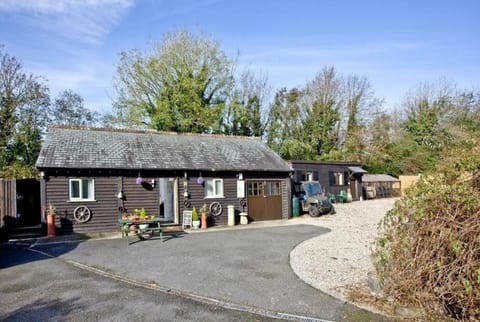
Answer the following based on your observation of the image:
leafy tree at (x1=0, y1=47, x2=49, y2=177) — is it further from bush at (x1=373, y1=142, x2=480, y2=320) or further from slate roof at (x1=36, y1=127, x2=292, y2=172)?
bush at (x1=373, y1=142, x2=480, y2=320)

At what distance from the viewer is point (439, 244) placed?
4410mm

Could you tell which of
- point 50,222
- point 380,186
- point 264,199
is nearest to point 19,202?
point 50,222

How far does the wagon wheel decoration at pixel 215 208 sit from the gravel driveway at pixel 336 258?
447cm

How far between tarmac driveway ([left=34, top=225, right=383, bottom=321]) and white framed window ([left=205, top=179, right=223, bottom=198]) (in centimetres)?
277

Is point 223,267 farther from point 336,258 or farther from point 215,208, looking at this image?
point 215,208

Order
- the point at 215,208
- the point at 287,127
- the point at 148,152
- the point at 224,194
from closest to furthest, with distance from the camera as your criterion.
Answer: the point at 148,152, the point at 215,208, the point at 224,194, the point at 287,127

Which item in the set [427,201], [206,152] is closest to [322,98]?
[206,152]

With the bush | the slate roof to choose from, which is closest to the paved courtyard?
the bush

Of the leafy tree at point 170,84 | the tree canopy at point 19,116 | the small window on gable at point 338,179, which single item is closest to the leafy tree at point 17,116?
the tree canopy at point 19,116

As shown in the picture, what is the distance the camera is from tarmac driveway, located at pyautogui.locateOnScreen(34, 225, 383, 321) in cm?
532

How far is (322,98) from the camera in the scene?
3384 cm

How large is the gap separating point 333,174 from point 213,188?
1261 centimetres

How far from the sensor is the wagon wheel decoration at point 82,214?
501 inches

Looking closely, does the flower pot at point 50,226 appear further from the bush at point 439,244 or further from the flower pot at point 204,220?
the bush at point 439,244
